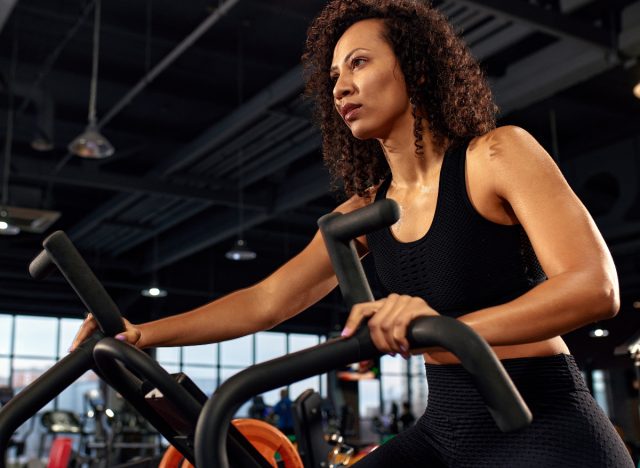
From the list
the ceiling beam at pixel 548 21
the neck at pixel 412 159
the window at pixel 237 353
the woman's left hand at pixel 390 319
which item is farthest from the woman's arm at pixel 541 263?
the window at pixel 237 353

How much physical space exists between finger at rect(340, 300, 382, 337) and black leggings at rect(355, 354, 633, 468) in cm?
44

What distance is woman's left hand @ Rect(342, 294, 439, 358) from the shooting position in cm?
88

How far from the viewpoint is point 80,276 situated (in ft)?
3.60

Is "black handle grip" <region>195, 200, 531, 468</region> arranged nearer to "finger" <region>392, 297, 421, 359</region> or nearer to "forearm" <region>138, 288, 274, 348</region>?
"finger" <region>392, 297, 421, 359</region>

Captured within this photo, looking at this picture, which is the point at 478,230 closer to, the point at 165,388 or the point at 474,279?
the point at 474,279

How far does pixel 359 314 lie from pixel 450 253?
44 centimetres

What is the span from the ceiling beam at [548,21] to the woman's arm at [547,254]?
4.42 m

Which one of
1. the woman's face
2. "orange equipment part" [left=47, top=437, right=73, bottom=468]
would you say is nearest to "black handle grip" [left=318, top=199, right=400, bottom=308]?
the woman's face

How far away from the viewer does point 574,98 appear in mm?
8898

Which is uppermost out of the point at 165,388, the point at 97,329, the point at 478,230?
the point at 478,230

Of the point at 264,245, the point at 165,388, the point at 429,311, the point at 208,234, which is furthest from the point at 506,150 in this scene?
the point at 264,245

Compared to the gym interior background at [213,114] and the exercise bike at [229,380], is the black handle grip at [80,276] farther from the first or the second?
the gym interior background at [213,114]

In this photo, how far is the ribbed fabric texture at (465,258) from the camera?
4.26 feet

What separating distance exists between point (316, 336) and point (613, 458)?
60.5 feet
